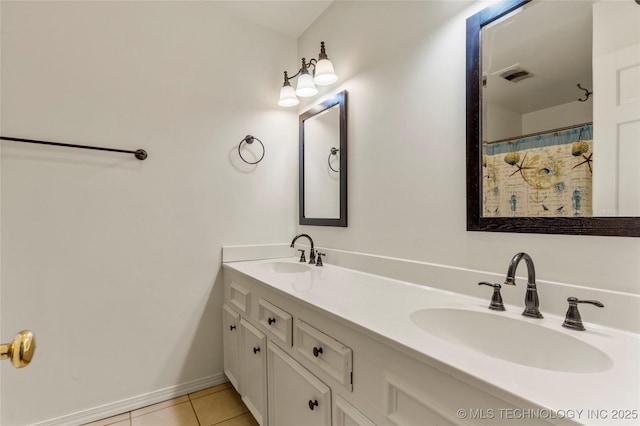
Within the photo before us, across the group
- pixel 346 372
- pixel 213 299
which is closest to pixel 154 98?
pixel 213 299

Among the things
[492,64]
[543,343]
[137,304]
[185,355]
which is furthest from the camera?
[185,355]

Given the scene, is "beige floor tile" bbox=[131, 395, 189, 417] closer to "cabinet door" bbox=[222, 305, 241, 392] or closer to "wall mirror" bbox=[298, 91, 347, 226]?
"cabinet door" bbox=[222, 305, 241, 392]

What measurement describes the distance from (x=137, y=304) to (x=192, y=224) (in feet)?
1.80

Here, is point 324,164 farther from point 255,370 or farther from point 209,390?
point 209,390

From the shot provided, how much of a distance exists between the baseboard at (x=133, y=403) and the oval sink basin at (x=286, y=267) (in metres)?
0.79

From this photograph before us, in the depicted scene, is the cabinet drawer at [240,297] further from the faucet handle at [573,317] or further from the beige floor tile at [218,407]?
the faucet handle at [573,317]

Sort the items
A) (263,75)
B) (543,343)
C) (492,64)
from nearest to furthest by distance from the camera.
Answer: (543,343) < (492,64) < (263,75)

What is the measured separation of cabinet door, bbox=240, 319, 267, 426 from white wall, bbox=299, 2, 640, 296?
70 centimetres

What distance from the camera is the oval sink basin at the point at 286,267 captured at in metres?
1.90

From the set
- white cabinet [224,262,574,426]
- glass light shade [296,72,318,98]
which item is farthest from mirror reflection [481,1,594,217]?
glass light shade [296,72,318,98]

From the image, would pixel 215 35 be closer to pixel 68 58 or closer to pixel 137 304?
pixel 68 58

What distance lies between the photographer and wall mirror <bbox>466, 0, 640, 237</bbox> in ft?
2.68

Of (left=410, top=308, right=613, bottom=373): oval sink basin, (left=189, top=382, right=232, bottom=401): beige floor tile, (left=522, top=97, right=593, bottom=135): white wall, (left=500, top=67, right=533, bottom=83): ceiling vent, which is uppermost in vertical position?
(left=500, top=67, right=533, bottom=83): ceiling vent

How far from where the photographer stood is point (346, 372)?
2.92 ft
